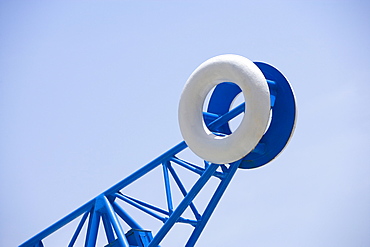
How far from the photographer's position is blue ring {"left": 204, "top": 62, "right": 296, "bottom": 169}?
13.9m

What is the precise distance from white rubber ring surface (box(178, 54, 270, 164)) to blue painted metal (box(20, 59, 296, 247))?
2.24 ft

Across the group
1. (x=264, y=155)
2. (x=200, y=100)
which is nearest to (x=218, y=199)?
(x=264, y=155)

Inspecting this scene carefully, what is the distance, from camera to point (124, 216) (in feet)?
52.5

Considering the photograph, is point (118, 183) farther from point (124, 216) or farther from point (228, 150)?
point (228, 150)

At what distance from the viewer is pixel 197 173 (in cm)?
1449

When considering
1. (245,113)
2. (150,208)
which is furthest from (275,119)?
(150,208)

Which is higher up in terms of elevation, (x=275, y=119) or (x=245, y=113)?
(x=275, y=119)

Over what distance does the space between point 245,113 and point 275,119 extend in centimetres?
150

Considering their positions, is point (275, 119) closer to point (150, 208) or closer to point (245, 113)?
point (245, 113)

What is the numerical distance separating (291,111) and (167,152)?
3.26 meters

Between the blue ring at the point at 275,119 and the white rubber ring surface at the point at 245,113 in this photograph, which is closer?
the white rubber ring surface at the point at 245,113

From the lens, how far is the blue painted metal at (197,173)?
45.9ft

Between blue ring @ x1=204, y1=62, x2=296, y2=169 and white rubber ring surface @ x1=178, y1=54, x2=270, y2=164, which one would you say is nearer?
white rubber ring surface @ x1=178, y1=54, x2=270, y2=164

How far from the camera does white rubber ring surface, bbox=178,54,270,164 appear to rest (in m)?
12.7
